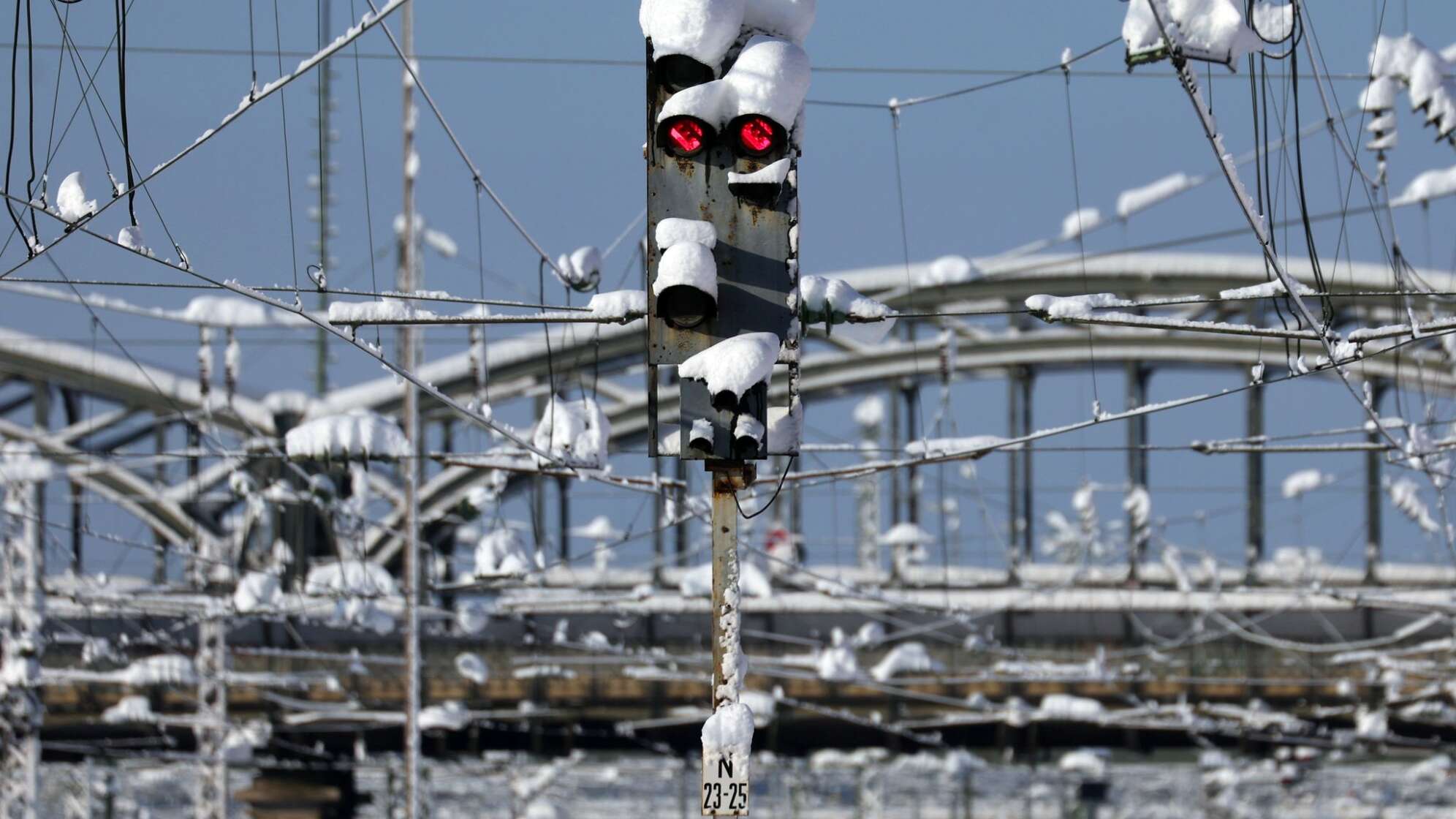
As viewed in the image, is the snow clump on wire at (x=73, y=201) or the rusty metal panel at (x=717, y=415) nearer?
the rusty metal panel at (x=717, y=415)

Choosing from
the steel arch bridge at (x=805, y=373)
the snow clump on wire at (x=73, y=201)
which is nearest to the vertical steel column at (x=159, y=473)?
the steel arch bridge at (x=805, y=373)

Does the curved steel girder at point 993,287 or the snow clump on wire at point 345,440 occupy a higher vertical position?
the curved steel girder at point 993,287

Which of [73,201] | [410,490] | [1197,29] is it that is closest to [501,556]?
[410,490]

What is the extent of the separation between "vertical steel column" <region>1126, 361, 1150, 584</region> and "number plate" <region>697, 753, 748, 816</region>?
123 feet

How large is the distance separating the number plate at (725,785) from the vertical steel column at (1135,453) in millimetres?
37494

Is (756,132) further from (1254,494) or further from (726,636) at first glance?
(1254,494)

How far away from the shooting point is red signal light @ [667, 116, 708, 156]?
35.6 feet

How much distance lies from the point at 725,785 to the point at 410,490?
19859mm

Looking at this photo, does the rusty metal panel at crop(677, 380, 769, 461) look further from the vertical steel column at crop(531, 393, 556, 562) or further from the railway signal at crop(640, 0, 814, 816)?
the vertical steel column at crop(531, 393, 556, 562)

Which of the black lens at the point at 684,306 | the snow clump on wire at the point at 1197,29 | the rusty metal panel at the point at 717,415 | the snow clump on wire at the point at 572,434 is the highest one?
the snow clump on wire at the point at 1197,29

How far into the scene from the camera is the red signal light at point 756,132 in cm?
1074

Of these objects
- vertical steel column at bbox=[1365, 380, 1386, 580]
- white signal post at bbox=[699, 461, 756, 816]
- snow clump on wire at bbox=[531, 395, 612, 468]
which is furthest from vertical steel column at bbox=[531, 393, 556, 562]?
vertical steel column at bbox=[1365, 380, 1386, 580]

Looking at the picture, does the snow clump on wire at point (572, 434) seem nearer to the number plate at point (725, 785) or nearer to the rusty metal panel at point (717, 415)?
the number plate at point (725, 785)

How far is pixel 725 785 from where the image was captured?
1170 centimetres
